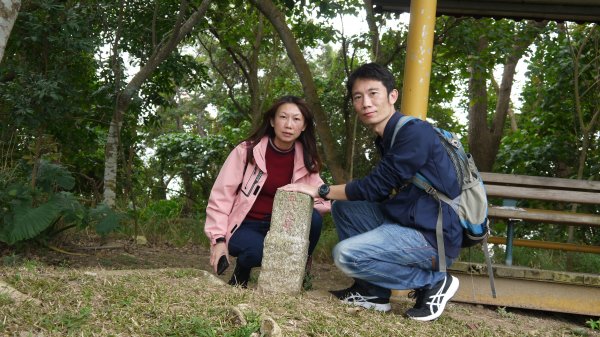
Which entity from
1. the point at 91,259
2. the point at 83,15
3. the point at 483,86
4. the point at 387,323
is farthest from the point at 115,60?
the point at 483,86

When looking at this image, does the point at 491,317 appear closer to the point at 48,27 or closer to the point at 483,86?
the point at 48,27

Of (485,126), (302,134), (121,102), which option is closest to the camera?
(302,134)

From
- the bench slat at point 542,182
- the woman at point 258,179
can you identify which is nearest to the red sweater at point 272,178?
the woman at point 258,179

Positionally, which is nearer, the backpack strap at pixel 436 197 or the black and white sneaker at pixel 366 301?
the backpack strap at pixel 436 197

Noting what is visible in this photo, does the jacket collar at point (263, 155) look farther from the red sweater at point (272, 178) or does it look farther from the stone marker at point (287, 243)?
the stone marker at point (287, 243)

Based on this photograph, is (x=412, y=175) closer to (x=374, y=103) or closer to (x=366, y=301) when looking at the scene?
(x=374, y=103)

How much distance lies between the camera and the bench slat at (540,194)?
16.7 feet

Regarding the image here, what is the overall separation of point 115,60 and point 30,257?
234 cm

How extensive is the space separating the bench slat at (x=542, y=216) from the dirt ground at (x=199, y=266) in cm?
71

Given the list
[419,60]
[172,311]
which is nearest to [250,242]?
[172,311]

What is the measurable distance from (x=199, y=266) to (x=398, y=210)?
2.99 metres

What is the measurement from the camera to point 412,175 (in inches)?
147

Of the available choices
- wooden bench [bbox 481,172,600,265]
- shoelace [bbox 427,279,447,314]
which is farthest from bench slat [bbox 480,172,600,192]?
shoelace [bbox 427,279,447,314]

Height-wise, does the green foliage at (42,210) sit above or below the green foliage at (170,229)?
above
